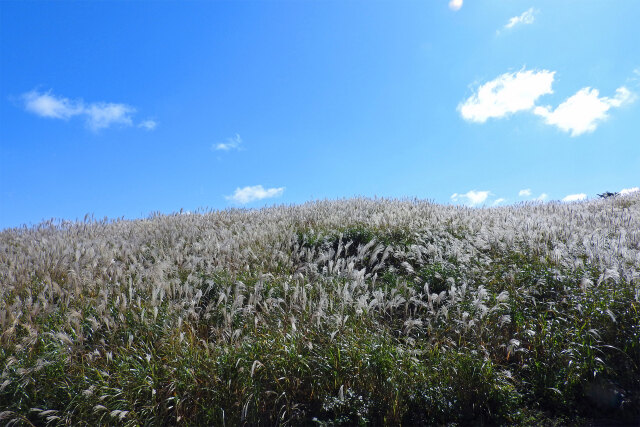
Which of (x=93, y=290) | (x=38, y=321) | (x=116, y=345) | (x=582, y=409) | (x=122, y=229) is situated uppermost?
(x=122, y=229)

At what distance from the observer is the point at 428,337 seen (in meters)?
4.66

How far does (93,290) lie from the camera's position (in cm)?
544

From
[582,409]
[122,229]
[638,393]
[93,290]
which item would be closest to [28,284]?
[93,290]

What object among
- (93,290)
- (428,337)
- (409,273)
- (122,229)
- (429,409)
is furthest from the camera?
(122,229)

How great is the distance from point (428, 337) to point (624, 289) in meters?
2.48

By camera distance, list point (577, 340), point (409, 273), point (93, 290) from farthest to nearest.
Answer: point (409, 273)
point (93, 290)
point (577, 340)

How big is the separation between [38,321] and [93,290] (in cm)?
82

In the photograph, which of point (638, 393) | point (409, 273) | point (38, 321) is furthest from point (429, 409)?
point (38, 321)

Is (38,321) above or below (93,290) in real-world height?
below

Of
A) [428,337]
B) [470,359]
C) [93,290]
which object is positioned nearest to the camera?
[470,359]

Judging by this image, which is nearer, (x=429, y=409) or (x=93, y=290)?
(x=429, y=409)

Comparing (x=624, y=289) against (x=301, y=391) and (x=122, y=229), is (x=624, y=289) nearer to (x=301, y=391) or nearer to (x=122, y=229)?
(x=301, y=391)

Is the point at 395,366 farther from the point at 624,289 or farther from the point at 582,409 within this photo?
the point at 624,289

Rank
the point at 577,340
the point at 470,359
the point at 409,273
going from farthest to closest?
the point at 409,273
the point at 577,340
the point at 470,359
